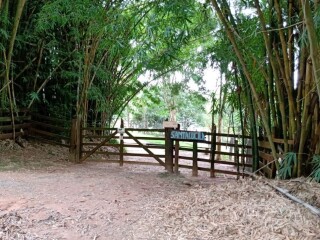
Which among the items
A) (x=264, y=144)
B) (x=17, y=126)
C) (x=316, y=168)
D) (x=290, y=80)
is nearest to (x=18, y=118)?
(x=17, y=126)

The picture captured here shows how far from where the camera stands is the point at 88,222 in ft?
8.57

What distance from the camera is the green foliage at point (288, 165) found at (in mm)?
2824

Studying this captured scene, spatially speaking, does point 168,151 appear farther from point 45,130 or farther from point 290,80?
point 45,130

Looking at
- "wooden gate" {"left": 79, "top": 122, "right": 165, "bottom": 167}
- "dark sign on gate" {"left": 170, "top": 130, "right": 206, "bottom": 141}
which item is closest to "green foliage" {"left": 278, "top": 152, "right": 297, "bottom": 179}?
"dark sign on gate" {"left": 170, "top": 130, "right": 206, "bottom": 141}

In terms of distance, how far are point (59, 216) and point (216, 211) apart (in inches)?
50.9

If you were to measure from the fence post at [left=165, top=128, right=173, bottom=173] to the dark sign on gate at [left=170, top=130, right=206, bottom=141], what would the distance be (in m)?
0.09

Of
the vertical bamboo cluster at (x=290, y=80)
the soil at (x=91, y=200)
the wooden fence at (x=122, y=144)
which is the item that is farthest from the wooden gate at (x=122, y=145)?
the vertical bamboo cluster at (x=290, y=80)

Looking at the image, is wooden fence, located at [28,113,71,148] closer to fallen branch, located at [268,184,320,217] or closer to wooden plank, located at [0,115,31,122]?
wooden plank, located at [0,115,31,122]

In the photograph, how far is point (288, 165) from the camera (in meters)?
2.84

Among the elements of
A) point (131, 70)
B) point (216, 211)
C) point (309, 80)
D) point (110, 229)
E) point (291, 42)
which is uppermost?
point (131, 70)

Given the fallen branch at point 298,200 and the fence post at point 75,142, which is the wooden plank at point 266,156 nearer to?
the fallen branch at point 298,200

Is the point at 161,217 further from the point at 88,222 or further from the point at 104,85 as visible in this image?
the point at 104,85

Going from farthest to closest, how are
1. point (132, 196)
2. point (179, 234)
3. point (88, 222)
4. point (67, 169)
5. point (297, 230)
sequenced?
point (67, 169) → point (132, 196) → point (88, 222) → point (179, 234) → point (297, 230)

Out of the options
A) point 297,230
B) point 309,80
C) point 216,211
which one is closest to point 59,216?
point 216,211
